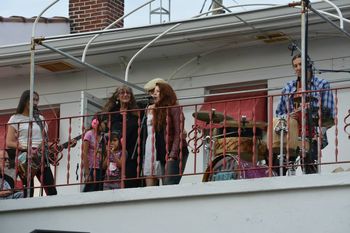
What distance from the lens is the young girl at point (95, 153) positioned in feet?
40.4

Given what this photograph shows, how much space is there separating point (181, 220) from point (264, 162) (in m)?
1.54

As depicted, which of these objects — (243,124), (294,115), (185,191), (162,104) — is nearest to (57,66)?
(162,104)

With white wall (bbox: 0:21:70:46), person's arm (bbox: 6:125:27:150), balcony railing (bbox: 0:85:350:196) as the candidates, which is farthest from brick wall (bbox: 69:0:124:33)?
balcony railing (bbox: 0:85:350:196)

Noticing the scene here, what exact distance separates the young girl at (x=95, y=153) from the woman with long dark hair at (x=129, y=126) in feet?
0.55

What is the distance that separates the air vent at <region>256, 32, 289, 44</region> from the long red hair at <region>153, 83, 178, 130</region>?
9.47 feet

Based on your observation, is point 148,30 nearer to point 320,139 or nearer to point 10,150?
point 10,150

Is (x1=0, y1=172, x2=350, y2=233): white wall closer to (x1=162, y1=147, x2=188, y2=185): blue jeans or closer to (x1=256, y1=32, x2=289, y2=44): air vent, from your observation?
(x1=162, y1=147, x2=188, y2=185): blue jeans

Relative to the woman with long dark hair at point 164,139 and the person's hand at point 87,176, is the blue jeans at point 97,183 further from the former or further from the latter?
the woman with long dark hair at point 164,139

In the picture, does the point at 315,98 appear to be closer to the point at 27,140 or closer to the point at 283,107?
the point at 283,107

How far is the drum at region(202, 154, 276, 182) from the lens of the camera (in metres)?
11.6

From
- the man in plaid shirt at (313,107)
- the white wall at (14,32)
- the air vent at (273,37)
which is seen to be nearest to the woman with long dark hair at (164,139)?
the man in plaid shirt at (313,107)

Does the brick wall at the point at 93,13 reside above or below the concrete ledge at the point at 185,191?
above

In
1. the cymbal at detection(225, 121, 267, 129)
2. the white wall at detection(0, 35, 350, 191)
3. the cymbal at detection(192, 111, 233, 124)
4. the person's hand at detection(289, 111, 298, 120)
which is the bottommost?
the cymbal at detection(225, 121, 267, 129)

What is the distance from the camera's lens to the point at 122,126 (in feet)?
40.2
